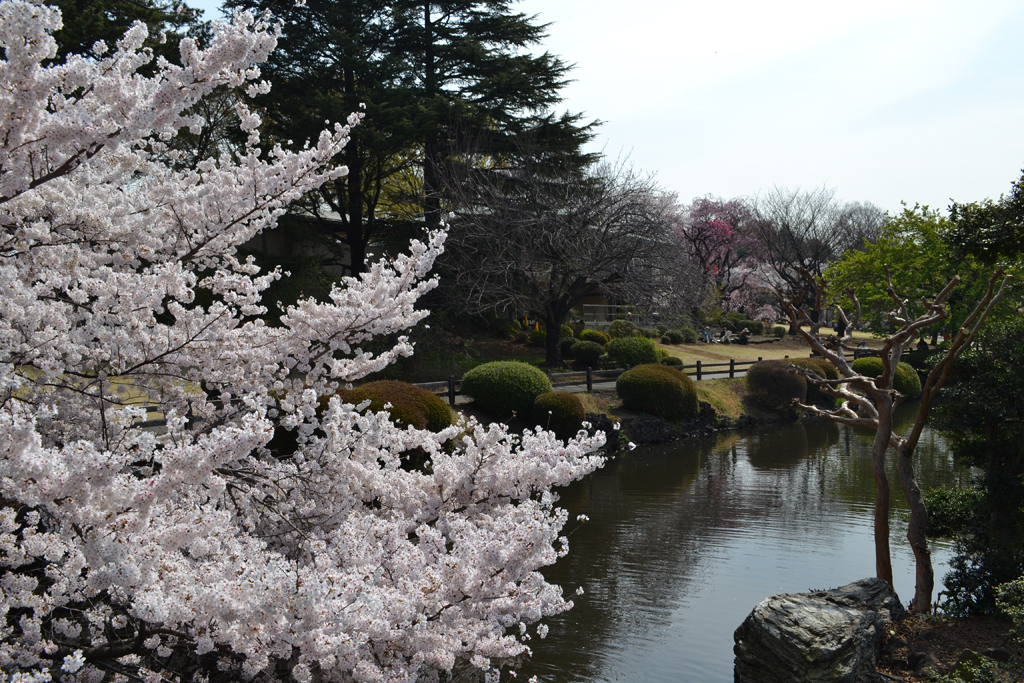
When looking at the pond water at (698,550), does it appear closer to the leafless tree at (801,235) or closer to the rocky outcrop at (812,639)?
the rocky outcrop at (812,639)

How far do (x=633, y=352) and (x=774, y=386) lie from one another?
4.59 metres

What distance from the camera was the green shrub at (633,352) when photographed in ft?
78.8

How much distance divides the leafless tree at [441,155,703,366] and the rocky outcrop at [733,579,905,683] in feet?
53.2

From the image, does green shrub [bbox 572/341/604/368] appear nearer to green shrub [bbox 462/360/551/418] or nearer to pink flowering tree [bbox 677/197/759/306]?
green shrub [bbox 462/360/551/418]

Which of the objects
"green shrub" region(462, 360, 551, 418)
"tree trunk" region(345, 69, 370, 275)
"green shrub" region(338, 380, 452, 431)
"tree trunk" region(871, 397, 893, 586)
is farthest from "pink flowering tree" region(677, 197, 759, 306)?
"tree trunk" region(871, 397, 893, 586)

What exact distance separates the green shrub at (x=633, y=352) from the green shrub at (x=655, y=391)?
152 inches

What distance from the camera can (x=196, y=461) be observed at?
2727 millimetres

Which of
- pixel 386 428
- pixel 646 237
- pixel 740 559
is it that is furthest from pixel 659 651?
pixel 646 237

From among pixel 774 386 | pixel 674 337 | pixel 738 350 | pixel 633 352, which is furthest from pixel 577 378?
pixel 738 350

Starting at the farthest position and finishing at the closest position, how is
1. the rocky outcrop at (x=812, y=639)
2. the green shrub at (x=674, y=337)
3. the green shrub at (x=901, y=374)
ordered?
the green shrub at (x=674, y=337), the green shrub at (x=901, y=374), the rocky outcrop at (x=812, y=639)

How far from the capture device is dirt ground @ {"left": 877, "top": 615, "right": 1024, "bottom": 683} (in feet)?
18.8

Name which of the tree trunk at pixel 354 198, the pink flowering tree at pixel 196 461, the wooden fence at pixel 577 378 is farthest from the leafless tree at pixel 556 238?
the pink flowering tree at pixel 196 461

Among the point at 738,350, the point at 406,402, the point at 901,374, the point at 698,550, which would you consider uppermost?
the point at 738,350

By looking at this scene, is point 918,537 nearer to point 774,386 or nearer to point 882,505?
point 882,505
